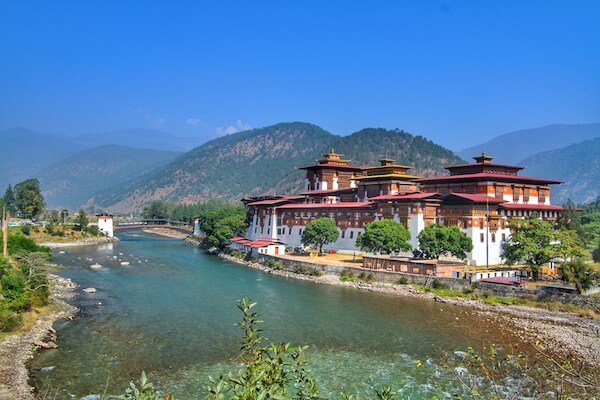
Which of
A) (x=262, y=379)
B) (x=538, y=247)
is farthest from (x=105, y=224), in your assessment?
(x=262, y=379)

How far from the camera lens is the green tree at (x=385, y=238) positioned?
2090 inches

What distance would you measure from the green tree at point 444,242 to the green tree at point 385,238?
7.18 feet

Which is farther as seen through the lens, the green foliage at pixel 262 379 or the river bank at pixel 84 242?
the river bank at pixel 84 242

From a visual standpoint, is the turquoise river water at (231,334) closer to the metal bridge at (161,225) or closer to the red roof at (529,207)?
the red roof at (529,207)

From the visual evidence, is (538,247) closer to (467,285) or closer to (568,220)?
(467,285)

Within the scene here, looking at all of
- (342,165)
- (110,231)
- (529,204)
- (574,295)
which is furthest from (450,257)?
(110,231)

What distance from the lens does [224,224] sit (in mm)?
78188

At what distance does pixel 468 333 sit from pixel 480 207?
916 inches

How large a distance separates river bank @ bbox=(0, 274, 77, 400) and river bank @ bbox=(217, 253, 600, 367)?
21.0m

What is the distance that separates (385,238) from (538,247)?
13492 mm

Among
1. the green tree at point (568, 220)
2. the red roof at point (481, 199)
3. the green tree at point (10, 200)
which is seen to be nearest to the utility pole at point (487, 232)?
the red roof at point (481, 199)

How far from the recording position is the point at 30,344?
27.0 metres

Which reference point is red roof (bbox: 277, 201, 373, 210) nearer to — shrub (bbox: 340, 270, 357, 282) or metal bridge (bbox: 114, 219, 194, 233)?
shrub (bbox: 340, 270, 357, 282)

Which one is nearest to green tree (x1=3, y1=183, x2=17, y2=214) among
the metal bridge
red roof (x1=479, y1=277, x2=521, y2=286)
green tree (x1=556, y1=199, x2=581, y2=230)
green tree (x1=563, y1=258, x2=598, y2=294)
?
the metal bridge
